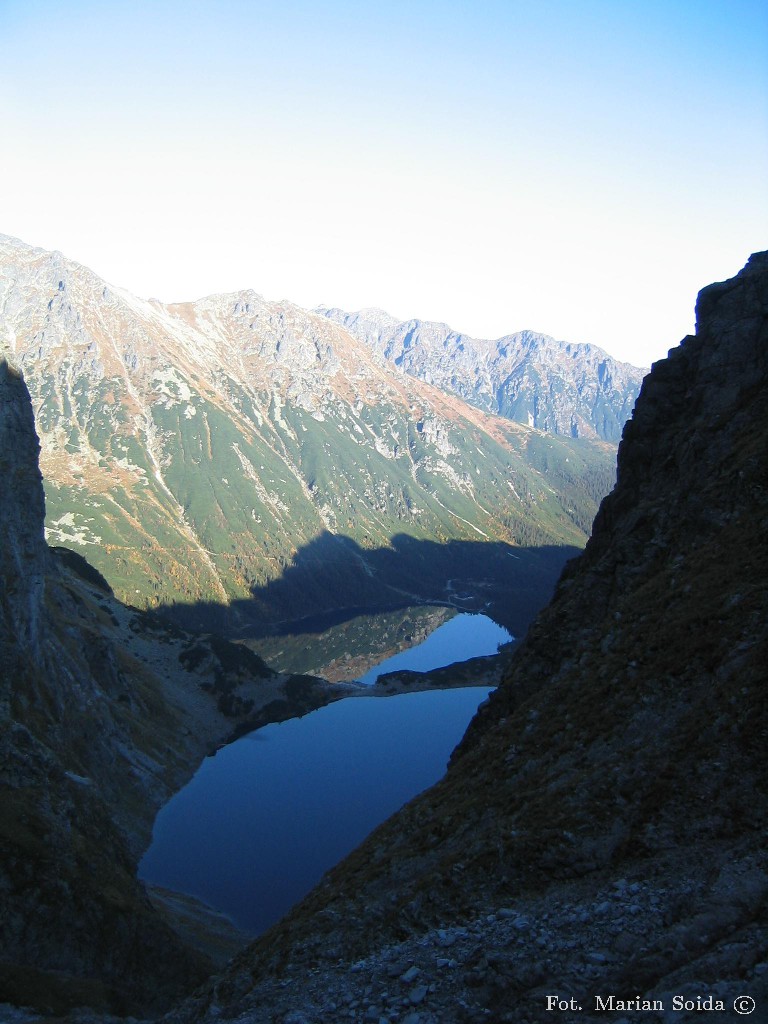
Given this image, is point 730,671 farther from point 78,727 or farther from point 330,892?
point 78,727

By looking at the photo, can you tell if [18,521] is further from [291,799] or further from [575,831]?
[575,831]

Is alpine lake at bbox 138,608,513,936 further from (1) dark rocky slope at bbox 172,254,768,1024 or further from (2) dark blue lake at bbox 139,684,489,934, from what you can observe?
(1) dark rocky slope at bbox 172,254,768,1024

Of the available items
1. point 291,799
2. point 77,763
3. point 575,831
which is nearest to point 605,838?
point 575,831

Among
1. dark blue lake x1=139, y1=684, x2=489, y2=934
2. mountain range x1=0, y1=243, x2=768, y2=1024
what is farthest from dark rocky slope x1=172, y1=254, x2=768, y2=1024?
dark blue lake x1=139, y1=684, x2=489, y2=934

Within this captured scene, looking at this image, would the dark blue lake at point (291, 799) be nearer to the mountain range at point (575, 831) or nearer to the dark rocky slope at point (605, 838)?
the mountain range at point (575, 831)

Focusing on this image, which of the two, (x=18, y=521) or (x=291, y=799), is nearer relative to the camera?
(x=18, y=521)

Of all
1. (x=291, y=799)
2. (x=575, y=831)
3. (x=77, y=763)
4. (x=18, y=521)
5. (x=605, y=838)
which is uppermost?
(x=18, y=521)
